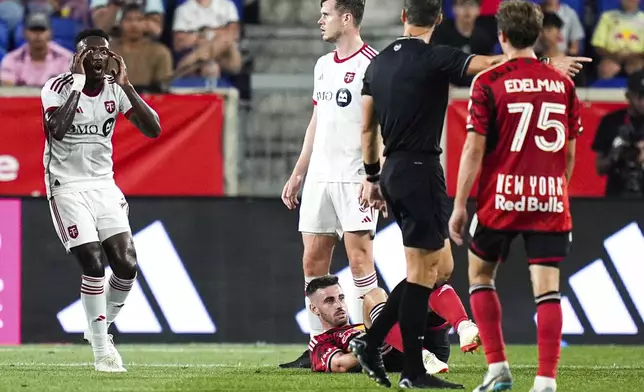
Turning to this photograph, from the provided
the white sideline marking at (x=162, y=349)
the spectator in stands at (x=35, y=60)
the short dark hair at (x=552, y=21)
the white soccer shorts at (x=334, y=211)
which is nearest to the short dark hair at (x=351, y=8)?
the white soccer shorts at (x=334, y=211)

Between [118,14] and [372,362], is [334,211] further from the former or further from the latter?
[118,14]

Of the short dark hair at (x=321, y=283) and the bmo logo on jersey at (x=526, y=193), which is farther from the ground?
the bmo logo on jersey at (x=526, y=193)

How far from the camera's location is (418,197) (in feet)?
23.5

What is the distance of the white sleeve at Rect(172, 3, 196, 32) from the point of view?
1484cm

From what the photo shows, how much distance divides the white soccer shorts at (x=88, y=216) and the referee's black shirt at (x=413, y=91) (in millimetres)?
2408

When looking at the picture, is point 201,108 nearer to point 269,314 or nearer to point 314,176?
point 269,314

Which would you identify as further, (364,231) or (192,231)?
(192,231)

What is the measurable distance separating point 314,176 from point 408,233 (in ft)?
6.28

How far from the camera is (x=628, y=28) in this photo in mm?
14977

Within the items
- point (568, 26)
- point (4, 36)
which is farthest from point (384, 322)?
point (4, 36)

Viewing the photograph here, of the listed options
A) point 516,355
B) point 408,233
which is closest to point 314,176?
point 408,233

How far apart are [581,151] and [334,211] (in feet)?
13.3

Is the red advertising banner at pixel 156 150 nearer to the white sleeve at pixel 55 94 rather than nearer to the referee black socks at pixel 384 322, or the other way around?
the white sleeve at pixel 55 94

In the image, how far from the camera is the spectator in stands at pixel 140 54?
13.9 metres
